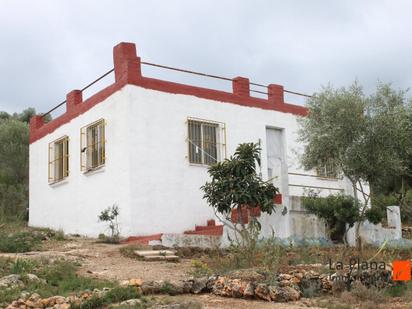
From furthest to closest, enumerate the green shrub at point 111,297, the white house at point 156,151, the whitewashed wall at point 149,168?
1. the white house at point 156,151
2. the whitewashed wall at point 149,168
3. the green shrub at point 111,297

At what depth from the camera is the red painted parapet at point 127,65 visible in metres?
17.5

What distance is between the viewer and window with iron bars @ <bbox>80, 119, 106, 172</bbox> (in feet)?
60.8

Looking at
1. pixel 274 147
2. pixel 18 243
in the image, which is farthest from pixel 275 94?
pixel 18 243

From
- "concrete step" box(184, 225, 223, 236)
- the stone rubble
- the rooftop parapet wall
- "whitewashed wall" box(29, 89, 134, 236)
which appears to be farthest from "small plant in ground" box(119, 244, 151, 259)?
the rooftop parapet wall

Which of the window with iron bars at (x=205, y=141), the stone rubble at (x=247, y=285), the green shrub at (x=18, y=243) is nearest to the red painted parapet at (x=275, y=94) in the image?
the window with iron bars at (x=205, y=141)

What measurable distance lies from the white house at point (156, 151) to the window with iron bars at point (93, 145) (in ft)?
0.10

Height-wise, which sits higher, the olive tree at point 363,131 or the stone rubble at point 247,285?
the olive tree at point 363,131

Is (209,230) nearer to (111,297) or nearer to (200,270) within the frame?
(200,270)

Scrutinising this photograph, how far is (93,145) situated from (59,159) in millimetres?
2512

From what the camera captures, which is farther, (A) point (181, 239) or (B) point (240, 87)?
(B) point (240, 87)

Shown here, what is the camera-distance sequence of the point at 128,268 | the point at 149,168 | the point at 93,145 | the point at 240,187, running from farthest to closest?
the point at 93,145
the point at 149,168
the point at 240,187
the point at 128,268

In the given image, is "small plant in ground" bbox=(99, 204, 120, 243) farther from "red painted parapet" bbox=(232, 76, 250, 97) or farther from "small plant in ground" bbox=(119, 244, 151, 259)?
"red painted parapet" bbox=(232, 76, 250, 97)

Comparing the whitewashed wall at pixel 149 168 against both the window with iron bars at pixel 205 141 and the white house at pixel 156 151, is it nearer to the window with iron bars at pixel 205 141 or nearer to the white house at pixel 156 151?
the white house at pixel 156 151

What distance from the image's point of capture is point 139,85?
17625 millimetres
